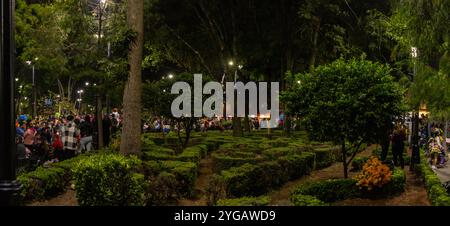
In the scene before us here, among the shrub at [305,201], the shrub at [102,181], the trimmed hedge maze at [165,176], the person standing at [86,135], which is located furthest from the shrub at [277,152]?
the shrub at [102,181]

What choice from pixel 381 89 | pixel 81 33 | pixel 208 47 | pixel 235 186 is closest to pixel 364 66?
pixel 381 89

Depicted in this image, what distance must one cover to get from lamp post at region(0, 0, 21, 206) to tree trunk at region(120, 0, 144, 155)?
28.3 ft

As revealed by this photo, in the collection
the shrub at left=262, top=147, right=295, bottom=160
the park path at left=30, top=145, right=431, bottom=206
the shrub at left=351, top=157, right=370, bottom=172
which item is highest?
the shrub at left=262, top=147, right=295, bottom=160

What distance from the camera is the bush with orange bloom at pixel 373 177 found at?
12586mm

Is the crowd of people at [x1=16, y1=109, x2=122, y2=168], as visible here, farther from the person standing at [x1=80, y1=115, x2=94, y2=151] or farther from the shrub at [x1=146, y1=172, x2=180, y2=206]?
the shrub at [x1=146, y1=172, x2=180, y2=206]

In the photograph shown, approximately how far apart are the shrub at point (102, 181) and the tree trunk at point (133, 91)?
482 centimetres

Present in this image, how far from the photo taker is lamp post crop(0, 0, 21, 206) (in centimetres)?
564

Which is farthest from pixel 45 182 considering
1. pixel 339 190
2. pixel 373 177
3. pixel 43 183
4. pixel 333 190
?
pixel 373 177

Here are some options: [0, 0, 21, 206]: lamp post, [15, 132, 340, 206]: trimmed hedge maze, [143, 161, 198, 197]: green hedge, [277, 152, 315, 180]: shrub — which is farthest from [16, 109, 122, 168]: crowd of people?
[0, 0, 21, 206]: lamp post

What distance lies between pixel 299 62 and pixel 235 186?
24000mm

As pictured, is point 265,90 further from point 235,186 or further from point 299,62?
point 235,186

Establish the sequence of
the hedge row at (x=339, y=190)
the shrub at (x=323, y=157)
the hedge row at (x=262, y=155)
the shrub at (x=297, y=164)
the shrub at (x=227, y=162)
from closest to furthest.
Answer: the hedge row at (x=339, y=190)
the shrub at (x=227, y=162)
the hedge row at (x=262, y=155)
the shrub at (x=297, y=164)
the shrub at (x=323, y=157)

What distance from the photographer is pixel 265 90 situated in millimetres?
41656

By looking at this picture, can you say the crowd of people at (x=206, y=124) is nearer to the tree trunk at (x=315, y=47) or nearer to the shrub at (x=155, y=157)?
the tree trunk at (x=315, y=47)
